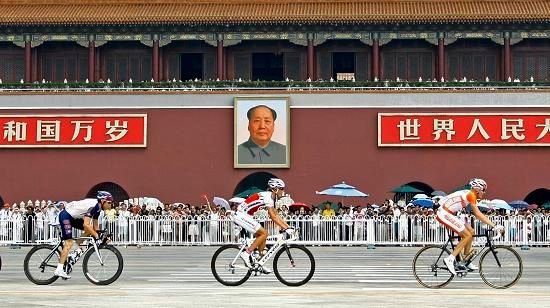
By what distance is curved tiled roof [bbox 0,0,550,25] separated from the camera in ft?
146

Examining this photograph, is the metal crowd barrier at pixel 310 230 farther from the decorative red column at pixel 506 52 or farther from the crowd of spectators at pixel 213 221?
the decorative red column at pixel 506 52

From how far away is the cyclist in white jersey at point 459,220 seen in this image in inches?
684

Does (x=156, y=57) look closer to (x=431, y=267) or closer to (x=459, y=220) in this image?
(x=459, y=220)

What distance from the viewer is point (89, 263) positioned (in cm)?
1800

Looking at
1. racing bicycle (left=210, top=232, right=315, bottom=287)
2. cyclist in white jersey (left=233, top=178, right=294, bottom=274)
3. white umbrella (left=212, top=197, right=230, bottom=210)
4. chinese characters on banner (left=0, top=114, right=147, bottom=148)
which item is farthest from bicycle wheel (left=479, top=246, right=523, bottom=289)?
chinese characters on banner (left=0, top=114, right=147, bottom=148)

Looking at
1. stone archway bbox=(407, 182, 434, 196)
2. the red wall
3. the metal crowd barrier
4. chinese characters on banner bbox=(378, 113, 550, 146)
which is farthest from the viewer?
stone archway bbox=(407, 182, 434, 196)

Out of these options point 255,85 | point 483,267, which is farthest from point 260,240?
point 255,85

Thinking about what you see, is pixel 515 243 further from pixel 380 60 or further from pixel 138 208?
pixel 380 60

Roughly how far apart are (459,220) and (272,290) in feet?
9.92

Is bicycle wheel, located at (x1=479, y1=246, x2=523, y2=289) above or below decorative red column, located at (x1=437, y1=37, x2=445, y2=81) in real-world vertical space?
below

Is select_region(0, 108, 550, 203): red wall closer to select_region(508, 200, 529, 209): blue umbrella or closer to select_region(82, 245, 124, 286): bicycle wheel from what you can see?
select_region(508, 200, 529, 209): blue umbrella

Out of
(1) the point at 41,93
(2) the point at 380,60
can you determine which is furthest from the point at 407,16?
(1) the point at 41,93

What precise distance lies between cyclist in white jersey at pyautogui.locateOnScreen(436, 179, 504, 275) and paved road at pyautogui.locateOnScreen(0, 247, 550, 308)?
465mm

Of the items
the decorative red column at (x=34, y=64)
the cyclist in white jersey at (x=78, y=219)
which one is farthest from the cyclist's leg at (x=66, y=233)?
the decorative red column at (x=34, y=64)
